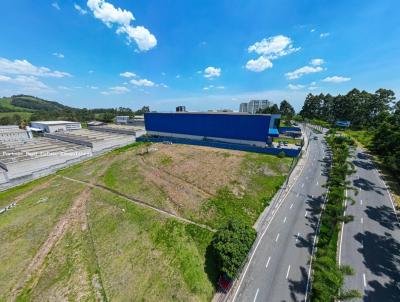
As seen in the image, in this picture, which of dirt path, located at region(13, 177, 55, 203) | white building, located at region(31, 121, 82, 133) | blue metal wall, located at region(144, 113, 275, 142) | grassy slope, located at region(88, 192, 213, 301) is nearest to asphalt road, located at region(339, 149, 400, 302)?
grassy slope, located at region(88, 192, 213, 301)

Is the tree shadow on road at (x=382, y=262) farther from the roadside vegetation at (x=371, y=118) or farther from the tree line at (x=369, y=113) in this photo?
the tree line at (x=369, y=113)

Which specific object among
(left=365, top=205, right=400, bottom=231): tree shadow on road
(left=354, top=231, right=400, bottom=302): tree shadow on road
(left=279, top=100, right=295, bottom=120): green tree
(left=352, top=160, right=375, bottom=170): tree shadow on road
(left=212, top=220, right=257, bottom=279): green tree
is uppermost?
(left=279, top=100, right=295, bottom=120): green tree

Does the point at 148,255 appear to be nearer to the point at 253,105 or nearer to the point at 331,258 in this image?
the point at 331,258

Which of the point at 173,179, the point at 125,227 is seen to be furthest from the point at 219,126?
the point at 125,227

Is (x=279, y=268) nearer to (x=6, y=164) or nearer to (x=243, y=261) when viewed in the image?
(x=243, y=261)

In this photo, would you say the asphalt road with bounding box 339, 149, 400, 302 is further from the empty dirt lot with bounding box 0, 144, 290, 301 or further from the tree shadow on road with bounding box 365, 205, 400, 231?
the empty dirt lot with bounding box 0, 144, 290, 301

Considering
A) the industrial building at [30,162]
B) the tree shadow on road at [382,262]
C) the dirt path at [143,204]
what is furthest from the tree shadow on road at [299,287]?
the industrial building at [30,162]
